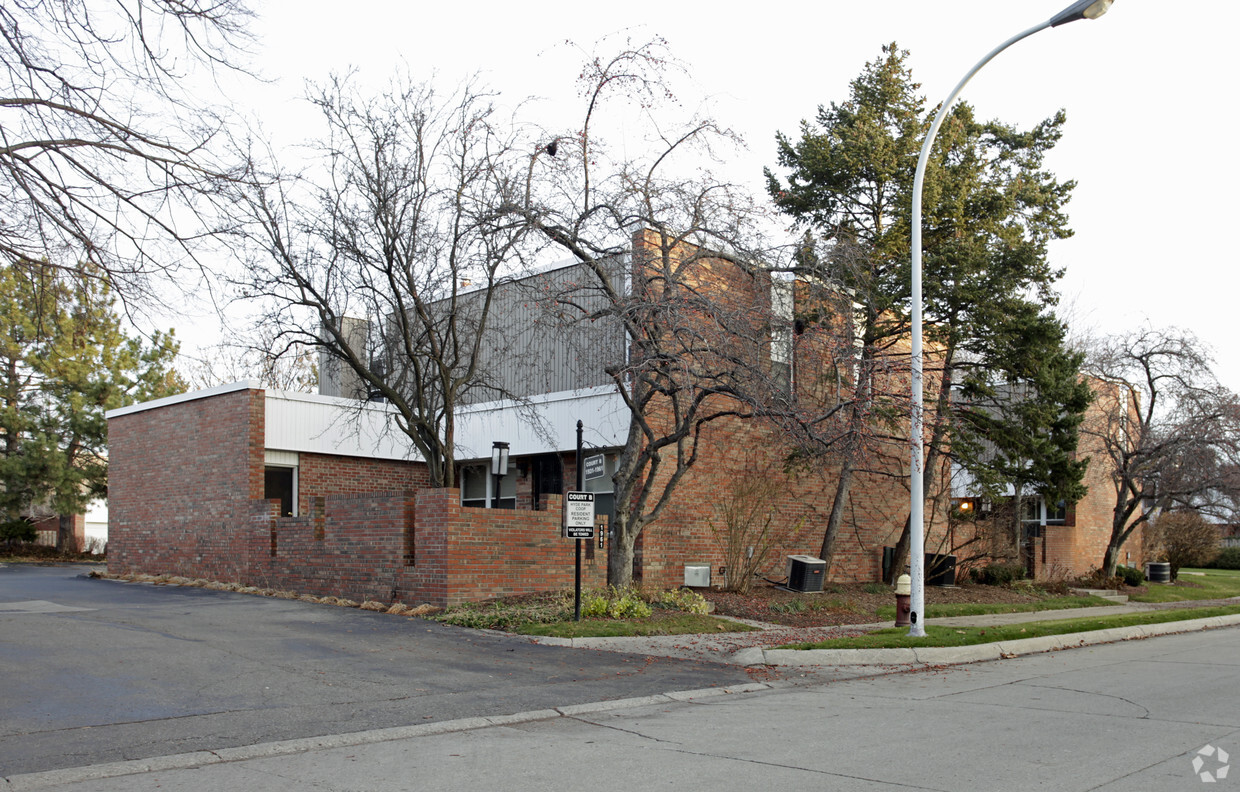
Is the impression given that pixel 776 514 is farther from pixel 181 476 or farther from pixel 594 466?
pixel 181 476

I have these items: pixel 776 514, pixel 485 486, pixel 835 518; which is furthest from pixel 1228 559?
pixel 485 486

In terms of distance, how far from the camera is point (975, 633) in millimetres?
15891

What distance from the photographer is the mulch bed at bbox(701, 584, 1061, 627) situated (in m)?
18.1

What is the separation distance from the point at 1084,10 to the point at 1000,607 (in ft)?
43.0

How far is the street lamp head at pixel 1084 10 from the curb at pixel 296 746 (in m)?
10.3

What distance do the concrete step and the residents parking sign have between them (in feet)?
58.2

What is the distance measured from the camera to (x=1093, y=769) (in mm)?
7172

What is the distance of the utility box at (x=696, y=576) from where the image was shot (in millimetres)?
20812

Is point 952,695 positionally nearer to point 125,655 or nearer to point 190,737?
point 190,737

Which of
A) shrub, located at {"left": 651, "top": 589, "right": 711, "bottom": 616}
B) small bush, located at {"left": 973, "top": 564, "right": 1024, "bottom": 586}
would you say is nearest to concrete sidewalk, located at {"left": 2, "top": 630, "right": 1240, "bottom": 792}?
shrub, located at {"left": 651, "top": 589, "right": 711, "bottom": 616}

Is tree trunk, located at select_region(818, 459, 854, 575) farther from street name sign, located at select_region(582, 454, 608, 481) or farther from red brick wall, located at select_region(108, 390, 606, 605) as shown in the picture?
street name sign, located at select_region(582, 454, 608, 481)

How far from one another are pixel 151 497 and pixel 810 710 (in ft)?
65.0

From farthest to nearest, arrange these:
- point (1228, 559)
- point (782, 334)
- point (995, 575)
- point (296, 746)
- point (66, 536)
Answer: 1. point (1228, 559)
2. point (66, 536)
3. point (995, 575)
4. point (782, 334)
5. point (296, 746)

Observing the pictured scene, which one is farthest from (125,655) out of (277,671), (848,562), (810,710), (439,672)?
(848,562)
